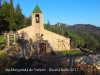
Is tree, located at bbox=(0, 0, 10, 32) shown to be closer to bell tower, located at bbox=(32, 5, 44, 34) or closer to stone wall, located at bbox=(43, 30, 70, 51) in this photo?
bell tower, located at bbox=(32, 5, 44, 34)

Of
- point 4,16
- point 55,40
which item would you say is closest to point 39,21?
point 55,40

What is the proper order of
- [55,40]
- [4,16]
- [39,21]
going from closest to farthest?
1. [39,21]
2. [55,40]
3. [4,16]

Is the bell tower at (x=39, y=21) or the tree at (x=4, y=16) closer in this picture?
the bell tower at (x=39, y=21)

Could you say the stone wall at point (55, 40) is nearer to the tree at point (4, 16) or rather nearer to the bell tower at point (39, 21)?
the bell tower at point (39, 21)

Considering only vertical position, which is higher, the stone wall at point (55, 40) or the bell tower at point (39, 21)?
the bell tower at point (39, 21)

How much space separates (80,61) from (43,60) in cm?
261

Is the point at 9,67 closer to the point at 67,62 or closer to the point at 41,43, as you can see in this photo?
the point at 67,62

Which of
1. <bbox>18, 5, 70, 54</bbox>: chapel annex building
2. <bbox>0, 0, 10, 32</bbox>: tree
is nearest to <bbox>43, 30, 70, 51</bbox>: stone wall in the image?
<bbox>18, 5, 70, 54</bbox>: chapel annex building

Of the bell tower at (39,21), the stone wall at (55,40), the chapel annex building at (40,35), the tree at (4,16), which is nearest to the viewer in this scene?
the chapel annex building at (40,35)

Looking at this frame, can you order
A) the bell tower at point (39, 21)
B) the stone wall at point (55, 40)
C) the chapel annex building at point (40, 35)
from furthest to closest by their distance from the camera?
the stone wall at point (55, 40) < the bell tower at point (39, 21) < the chapel annex building at point (40, 35)

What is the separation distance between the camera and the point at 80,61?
41.8 feet

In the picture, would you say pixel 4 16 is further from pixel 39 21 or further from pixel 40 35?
pixel 40 35

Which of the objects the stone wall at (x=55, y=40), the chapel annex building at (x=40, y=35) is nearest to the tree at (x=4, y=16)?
the chapel annex building at (x=40, y=35)

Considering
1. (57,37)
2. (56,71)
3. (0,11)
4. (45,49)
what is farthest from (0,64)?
(0,11)
